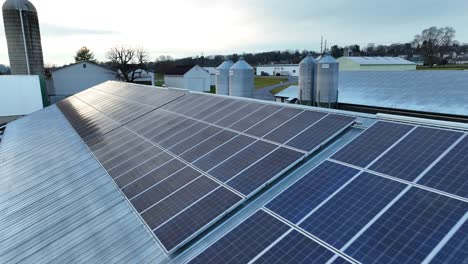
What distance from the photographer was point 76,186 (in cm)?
1113

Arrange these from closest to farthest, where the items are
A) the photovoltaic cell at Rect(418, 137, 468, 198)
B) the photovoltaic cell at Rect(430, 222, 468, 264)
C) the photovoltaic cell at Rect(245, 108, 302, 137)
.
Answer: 1. the photovoltaic cell at Rect(430, 222, 468, 264)
2. the photovoltaic cell at Rect(418, 137, 468, 198)
3. the photovoltaic cell at Rect(245, 108, 302, 137)

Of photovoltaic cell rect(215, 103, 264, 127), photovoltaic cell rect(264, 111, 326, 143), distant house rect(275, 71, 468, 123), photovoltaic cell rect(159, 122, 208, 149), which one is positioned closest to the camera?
photovoltaic cell rect(264, 111, 326, 143)

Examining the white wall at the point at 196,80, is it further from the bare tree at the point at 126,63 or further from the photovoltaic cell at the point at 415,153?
the photovoltaic cell at the point at 415,153

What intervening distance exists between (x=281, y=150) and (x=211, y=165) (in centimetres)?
230

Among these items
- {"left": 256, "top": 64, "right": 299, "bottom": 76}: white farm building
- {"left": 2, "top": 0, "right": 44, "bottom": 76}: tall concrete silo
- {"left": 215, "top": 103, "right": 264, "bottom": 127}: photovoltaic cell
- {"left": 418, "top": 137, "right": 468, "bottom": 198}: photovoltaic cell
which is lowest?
{"left": 418, "top": 137, "right": 468, "bottom": 198}: photovoltaic cell

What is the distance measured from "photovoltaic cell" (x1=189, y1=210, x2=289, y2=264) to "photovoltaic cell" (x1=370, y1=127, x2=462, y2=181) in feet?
9.59

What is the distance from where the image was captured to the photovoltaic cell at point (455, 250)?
14.5 feet

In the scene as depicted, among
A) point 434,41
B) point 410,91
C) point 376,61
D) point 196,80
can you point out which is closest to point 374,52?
point 434,41

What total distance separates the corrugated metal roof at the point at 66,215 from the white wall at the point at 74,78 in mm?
52135

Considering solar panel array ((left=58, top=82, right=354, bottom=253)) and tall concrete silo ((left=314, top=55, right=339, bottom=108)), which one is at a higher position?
tall concrete silo ((left=314, top=55, right=339, bottom=108))

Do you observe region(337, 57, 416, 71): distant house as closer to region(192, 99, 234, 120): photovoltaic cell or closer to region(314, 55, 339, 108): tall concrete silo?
region(314, 55, 339, 108): tall concrete silo

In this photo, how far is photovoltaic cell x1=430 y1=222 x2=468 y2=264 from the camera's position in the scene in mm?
4414

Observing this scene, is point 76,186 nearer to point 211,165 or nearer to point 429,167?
point 211,165

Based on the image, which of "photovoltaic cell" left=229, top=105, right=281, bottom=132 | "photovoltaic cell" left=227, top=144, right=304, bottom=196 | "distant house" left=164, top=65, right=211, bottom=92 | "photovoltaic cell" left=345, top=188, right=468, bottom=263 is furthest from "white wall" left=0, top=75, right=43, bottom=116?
"photovoltaic cell" left=345, top=188, right=468, bottom=263
